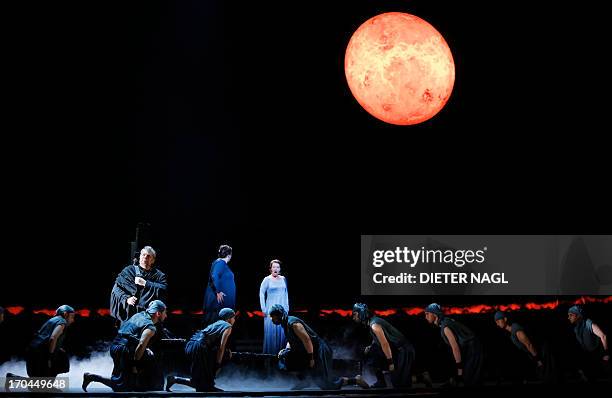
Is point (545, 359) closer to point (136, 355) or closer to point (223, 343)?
point (223, 343)

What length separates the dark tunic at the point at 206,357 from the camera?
7.30 m

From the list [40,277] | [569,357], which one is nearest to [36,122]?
[40,277]

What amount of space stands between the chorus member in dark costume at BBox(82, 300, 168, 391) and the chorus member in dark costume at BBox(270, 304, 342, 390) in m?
1.14

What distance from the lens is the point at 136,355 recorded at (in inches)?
275

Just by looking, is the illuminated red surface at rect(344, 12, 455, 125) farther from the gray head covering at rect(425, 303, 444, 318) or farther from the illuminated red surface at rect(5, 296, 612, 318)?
the illuminated red surface at rect(5, 296, 612, 318)

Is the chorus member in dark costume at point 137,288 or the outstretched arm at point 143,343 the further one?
the chorus member in dark costume at point 137,288

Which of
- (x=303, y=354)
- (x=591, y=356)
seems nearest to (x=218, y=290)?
(x=303, y=354)

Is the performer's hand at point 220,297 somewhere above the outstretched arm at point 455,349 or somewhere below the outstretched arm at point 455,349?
above

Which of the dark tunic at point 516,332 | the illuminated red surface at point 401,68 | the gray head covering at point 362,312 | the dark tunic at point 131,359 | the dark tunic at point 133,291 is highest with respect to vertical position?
the illuminated red surface at point 401,68

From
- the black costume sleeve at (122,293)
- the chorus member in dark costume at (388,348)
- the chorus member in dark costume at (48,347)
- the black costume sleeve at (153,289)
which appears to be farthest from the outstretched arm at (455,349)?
the chorus member in dark costume at (48,347)

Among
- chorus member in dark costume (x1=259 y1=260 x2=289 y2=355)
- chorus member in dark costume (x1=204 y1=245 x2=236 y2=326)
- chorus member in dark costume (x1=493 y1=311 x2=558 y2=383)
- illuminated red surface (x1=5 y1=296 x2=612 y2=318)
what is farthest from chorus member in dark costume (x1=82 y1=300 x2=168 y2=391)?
illuminated red surface (x1=5 y1=296 x2=612 y2=318)

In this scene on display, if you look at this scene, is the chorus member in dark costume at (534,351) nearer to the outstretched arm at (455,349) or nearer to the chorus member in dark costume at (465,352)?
the chorus member in dark costume at (465,352)

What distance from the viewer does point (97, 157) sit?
524 inches

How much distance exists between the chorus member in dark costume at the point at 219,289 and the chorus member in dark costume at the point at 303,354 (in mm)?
1298
